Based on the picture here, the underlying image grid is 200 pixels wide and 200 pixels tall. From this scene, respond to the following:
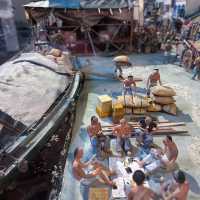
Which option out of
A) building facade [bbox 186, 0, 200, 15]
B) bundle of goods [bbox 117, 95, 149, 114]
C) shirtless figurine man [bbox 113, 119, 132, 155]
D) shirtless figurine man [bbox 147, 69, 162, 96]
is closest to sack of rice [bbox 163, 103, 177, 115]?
bundle of goods [bbox 117, 95, 149, 114]

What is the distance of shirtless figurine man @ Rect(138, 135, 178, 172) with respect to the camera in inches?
247

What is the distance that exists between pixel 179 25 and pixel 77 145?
59.5 feet

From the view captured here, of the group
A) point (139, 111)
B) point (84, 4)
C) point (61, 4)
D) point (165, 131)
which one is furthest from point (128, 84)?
point (61, 4)

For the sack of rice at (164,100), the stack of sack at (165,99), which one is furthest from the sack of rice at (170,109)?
the sack of rice at (164,100)

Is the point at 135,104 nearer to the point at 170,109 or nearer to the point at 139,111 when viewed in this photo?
the point at 139,111

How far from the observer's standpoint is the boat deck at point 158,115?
6.14 m

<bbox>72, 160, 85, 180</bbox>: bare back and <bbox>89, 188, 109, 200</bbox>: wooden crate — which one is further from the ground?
<bbox>72, 160, 85, 180</bbox>: bare back

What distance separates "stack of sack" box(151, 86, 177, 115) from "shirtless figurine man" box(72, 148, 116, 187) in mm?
3989

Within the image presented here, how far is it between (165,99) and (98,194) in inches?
186

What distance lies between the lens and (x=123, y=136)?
7.20 m

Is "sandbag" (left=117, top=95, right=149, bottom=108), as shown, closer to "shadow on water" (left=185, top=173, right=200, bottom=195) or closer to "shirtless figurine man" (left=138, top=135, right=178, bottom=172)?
"shirtless figurine man" (left=138, top=135, right=178, bottom=172)

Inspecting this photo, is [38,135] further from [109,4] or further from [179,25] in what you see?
[179,25]

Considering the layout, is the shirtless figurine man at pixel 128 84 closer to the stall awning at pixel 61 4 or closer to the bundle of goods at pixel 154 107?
the bundle of goods at pixel 154 107

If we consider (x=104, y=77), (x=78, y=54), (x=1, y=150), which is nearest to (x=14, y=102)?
(x=1, y=150)
